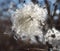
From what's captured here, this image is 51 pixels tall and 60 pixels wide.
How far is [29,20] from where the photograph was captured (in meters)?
1.88

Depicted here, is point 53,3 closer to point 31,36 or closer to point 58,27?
point 58,27

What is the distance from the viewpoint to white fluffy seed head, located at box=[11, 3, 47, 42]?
1.87 metres

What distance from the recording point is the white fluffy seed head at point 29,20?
1.87 meters

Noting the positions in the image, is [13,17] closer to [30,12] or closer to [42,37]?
[30,12]

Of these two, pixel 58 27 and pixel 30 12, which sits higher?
pixel 30 12

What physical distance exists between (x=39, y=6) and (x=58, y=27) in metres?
0.28

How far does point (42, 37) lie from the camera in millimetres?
1867

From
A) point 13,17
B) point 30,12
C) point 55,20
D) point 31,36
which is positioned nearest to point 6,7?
point 13,17

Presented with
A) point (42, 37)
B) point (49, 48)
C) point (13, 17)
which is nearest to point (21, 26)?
point (13, 17)

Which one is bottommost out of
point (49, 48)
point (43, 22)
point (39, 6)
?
point (49, 48)

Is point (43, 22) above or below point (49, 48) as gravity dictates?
above

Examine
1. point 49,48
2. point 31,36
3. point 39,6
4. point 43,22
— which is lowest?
point 49,48

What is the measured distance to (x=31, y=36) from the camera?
1.88m

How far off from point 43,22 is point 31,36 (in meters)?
0.18
